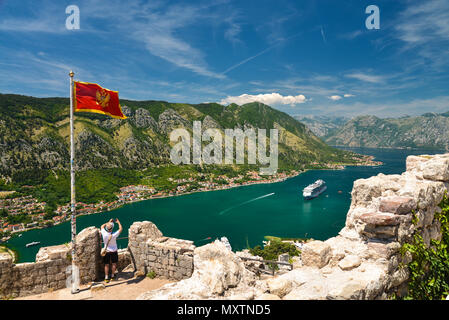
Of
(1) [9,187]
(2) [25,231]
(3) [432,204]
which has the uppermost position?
(3) [432,204]

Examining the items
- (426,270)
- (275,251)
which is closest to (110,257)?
(426,270)

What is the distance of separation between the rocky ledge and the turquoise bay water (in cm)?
5621

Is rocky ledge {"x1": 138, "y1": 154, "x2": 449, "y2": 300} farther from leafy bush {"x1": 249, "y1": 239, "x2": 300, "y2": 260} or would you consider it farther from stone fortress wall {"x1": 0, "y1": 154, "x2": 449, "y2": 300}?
leafy bush {"x1": 249, "y1": 239, "x2": 300, "y2": 260}

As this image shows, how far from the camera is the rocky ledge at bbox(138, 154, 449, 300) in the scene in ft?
13.6

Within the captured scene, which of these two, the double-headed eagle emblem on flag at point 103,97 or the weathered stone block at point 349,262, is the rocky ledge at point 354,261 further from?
the double-headed eagle emblem on flag at point 103,97

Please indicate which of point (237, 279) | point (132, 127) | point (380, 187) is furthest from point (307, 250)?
point (132, 127)

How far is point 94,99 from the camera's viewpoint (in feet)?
28.9

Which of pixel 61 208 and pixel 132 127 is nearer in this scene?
pixel 61 208

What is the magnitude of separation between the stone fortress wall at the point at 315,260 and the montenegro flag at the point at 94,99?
4.50m

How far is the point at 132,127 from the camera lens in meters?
174
